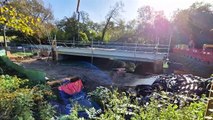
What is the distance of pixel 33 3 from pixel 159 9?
602 inches

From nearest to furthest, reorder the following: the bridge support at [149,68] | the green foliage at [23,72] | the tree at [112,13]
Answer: the green foliage at [23,72] < the bridge support at [149,68] < the tree at [112,13]

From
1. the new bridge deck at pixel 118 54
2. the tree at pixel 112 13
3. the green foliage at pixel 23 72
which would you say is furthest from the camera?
the tree at pixel 112 13

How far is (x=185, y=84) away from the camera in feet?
19.6

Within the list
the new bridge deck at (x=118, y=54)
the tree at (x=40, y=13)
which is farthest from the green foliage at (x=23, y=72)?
the tree at (x=40, y=13)

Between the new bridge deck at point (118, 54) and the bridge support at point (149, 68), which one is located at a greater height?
the new bridge deck at point (118, 54)

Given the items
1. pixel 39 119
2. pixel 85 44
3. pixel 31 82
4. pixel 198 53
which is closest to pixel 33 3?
pixel 85 44

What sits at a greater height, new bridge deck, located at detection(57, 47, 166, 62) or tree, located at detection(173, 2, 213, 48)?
tree, located at detection(173, 2, 213, 48)

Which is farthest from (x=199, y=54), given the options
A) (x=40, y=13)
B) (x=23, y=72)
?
(x=40, y=13)

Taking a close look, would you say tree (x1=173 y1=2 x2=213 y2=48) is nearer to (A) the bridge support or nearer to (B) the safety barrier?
(B) the safety barrier

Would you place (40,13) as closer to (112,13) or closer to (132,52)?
(112,13)

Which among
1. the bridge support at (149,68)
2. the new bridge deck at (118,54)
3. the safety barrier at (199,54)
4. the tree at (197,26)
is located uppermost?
the tree at (197,26)

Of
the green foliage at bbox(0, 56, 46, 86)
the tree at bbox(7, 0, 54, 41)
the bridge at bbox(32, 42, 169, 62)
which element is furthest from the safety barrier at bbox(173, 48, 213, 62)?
the tree at bbox(7, 0, 54, 41)

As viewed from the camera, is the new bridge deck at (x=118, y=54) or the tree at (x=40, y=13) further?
the tree at (x=40, y=13)

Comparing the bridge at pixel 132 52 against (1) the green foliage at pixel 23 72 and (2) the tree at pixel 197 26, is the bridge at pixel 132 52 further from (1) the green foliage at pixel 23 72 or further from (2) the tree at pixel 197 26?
(1) the green foliage at pixel 23 72
